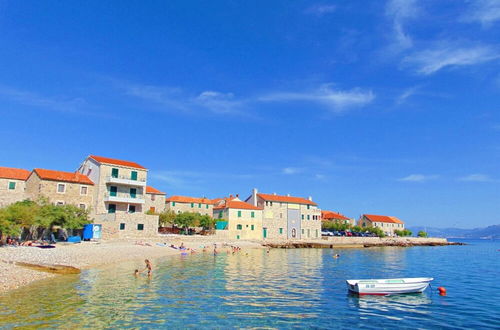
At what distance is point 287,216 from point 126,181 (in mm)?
34868

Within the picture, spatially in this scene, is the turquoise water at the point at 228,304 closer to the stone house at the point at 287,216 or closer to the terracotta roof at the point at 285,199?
the stone house at the point at 287,216

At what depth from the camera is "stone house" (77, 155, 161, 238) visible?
156ft

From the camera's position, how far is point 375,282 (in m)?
21.5

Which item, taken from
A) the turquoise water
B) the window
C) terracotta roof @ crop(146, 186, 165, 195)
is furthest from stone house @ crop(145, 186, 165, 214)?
the turquoise water

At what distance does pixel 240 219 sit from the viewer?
66500 mm

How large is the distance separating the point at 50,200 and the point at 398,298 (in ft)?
138

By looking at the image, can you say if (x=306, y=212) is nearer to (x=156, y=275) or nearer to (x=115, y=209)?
(x=115, y=209)

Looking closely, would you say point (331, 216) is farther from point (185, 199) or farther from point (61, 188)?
point (61, 188)

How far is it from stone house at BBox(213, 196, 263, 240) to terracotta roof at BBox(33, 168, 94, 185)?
958 inches

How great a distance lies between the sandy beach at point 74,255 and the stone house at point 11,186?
15659mm

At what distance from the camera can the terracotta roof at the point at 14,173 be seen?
48.7 meters

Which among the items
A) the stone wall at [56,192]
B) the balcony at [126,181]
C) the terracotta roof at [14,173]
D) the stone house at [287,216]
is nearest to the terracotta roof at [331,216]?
the stone house at [287,216]

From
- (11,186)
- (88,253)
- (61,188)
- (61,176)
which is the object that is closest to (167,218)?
(61,188)

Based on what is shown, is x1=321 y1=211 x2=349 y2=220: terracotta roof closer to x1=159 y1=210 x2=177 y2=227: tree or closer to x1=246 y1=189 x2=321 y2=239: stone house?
x1=246 y1=189 x2=321 y2=239: stone house
